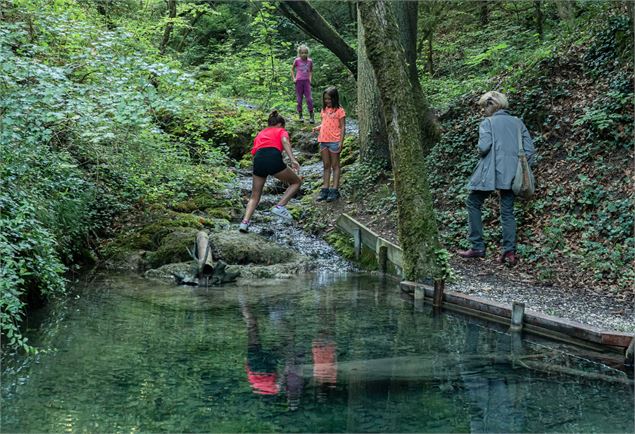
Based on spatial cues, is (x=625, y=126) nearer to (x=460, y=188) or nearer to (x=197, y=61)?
(x=460, y=188)

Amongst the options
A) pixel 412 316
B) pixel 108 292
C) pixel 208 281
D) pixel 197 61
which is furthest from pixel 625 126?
pixel 197 61

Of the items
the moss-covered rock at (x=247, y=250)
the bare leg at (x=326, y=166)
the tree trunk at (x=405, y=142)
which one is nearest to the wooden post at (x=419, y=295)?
the tree trunk at (x=405, y=142)

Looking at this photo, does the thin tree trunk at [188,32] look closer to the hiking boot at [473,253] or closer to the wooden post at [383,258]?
the wooden post at [383,258]

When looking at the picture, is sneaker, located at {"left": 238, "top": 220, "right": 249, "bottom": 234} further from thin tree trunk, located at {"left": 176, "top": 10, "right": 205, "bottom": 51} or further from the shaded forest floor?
thin tree trunk, located at {"left": 176, "top": 10, "right": 205, "bottom": 51}

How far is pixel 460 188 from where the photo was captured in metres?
11.1

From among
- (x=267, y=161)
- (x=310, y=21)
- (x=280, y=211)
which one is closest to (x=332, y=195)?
(x=280, y=211)

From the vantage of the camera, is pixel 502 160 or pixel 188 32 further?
pixel 188 32

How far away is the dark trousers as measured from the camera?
28.9 ft

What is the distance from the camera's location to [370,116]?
13.6m

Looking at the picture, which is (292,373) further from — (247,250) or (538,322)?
(247,250)

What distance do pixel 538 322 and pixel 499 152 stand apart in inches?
121

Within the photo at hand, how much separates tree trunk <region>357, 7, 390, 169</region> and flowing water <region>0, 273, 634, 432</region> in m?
5.95

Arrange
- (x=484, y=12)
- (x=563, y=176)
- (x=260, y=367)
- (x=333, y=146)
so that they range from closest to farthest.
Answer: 1. (x=260, y=367)
2. (x=563, y=176)
3. (x=333, y=146)
4. (x=484, y=12)

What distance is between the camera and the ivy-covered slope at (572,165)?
824 centimetres
